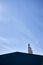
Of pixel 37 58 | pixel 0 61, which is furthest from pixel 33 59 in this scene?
pixel 0 61

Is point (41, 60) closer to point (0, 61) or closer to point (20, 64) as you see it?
point (20, 64)

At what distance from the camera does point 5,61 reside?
18.7 metres

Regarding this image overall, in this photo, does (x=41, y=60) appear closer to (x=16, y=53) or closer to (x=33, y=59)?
(x=33, y=59)

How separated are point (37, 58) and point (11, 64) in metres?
4.24

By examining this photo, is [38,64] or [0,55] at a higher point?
[0,55]

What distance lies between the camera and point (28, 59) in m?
18.6

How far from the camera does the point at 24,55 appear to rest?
18828 mm

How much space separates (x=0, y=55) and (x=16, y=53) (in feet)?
8.82

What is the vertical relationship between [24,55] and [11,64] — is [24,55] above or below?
above

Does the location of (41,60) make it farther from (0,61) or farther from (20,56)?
(0,61)

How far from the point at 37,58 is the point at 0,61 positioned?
5.96 metres

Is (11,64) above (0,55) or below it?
below

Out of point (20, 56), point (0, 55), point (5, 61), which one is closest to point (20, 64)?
point (20, 56)

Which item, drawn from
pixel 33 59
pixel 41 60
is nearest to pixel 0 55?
pixel 33 59
